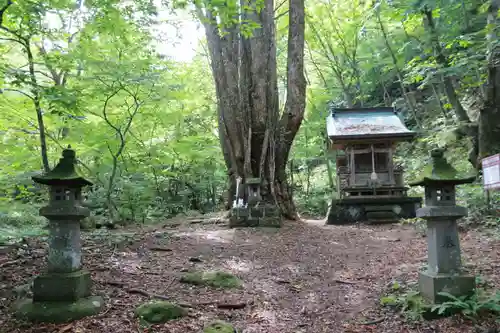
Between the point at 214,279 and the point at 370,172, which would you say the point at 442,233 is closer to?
the point at 214,279

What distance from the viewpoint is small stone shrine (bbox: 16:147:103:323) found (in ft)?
12.0

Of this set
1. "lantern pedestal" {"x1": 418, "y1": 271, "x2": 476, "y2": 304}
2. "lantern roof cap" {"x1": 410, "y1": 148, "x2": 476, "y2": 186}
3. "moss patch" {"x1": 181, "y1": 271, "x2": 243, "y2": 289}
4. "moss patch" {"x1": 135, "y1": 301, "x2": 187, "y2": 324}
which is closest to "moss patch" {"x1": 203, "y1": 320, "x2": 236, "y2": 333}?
"moss patch" {"x1": 135, "y1": 301, "x2": 187, "y2": 324}

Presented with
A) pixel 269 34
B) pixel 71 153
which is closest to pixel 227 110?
pixel 269 34

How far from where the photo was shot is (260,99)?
9.92 meters

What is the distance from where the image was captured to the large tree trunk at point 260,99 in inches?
384

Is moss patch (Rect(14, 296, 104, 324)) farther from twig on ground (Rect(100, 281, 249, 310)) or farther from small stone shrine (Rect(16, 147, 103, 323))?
twig on ground (Rect(100, 281, 249, 310))

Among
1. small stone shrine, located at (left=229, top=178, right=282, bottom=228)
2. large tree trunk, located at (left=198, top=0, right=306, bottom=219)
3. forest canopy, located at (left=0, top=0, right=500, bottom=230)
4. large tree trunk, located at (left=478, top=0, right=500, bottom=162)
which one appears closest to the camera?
forest canopy, located at (left=0, top=0, right=500, bottom=230)

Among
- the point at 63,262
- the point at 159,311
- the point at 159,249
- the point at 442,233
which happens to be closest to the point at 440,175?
the point at 442,233

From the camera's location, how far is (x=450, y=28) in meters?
11.0

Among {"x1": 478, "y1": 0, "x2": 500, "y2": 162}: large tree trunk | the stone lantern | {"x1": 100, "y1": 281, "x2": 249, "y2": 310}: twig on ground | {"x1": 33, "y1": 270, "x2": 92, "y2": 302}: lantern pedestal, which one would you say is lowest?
{"x1": 100, "y1": 281, "x2": 249, "y2": 310}: twig on ground

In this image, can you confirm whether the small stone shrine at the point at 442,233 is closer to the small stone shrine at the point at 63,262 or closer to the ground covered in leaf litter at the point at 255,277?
the ground covered in leaf litter at the point at 255,277

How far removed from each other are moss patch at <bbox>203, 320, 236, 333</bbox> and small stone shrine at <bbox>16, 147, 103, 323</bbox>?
1.19 m

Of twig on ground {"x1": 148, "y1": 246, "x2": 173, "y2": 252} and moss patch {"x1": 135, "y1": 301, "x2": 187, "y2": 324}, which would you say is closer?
moss patch {"x1": 135, "y1": 301, "x2": 187, "y2": 324}

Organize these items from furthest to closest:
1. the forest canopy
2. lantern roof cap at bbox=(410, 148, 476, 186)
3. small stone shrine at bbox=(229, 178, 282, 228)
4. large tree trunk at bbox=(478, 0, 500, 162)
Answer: large tree trunk at bbox=(478, 0, 500, 162), small stone shrine at bbox=(229, 178, 282, 228), the forest canopy, lantern roof cap at bbox=(410, 148, 476, 186)
